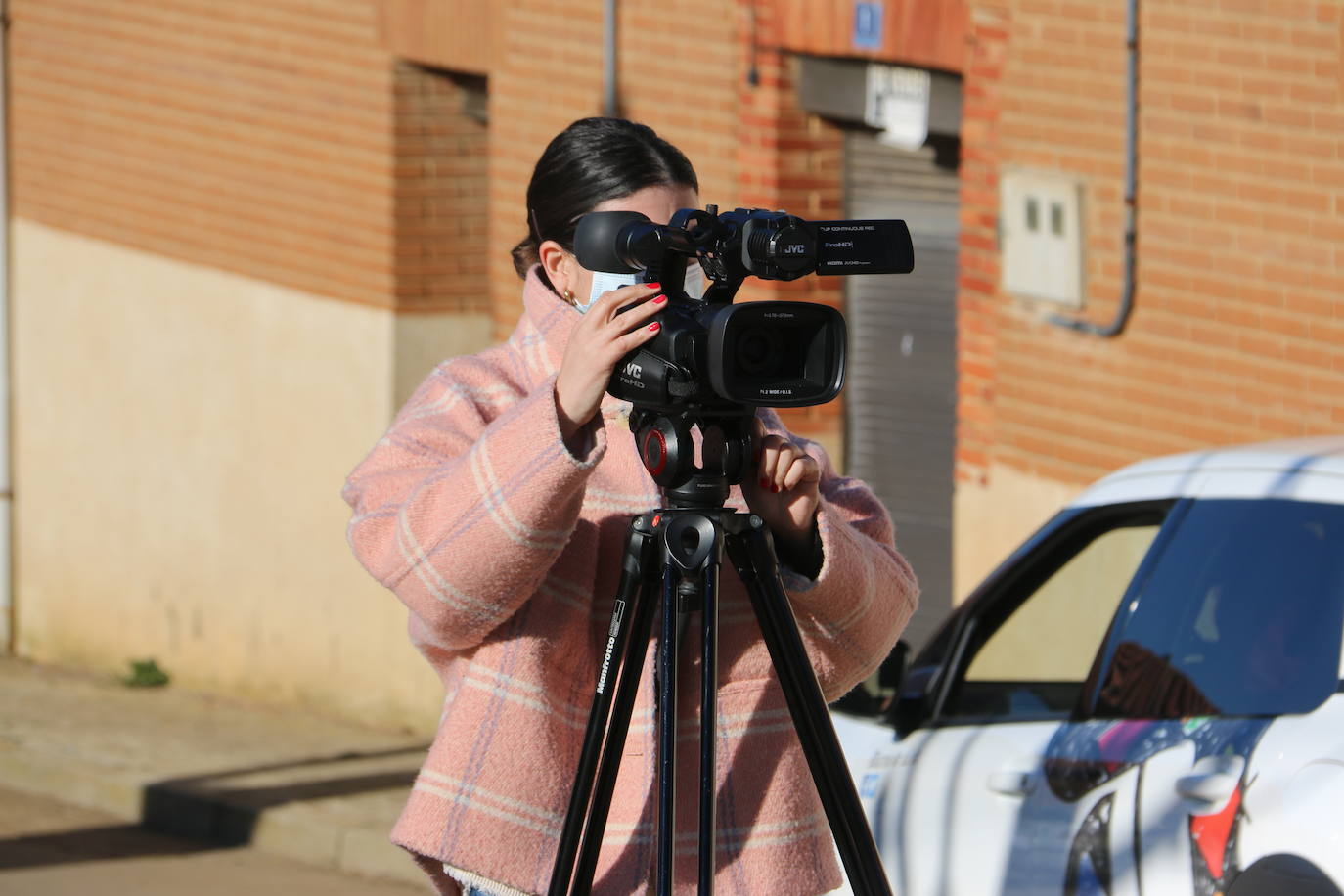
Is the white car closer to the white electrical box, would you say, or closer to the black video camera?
the black video camera

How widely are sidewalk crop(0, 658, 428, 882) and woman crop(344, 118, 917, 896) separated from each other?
4.49m

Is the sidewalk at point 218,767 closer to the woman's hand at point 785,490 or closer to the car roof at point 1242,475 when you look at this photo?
the car roof at point 1242,475

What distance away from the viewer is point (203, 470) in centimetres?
1021

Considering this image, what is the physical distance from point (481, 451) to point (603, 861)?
0.55 metres

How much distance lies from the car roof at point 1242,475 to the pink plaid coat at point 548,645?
1.01 metres

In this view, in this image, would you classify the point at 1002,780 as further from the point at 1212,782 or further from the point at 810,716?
the point at 810,716

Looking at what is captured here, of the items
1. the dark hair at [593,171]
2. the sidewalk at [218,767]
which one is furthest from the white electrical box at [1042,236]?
the dark hair at [593,171]

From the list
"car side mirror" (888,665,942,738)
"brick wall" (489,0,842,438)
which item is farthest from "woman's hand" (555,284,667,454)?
"brick wall" (489,0,842,438)

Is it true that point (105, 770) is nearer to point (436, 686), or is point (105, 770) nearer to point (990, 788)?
point (436, 686)

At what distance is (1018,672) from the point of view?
5.32 metres

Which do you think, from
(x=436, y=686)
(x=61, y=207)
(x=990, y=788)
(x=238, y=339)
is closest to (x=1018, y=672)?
(x=990, y=788)

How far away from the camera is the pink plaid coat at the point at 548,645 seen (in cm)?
257

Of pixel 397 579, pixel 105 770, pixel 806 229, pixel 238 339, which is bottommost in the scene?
pixel 105 770

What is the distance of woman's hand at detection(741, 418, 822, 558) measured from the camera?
2.54 m
